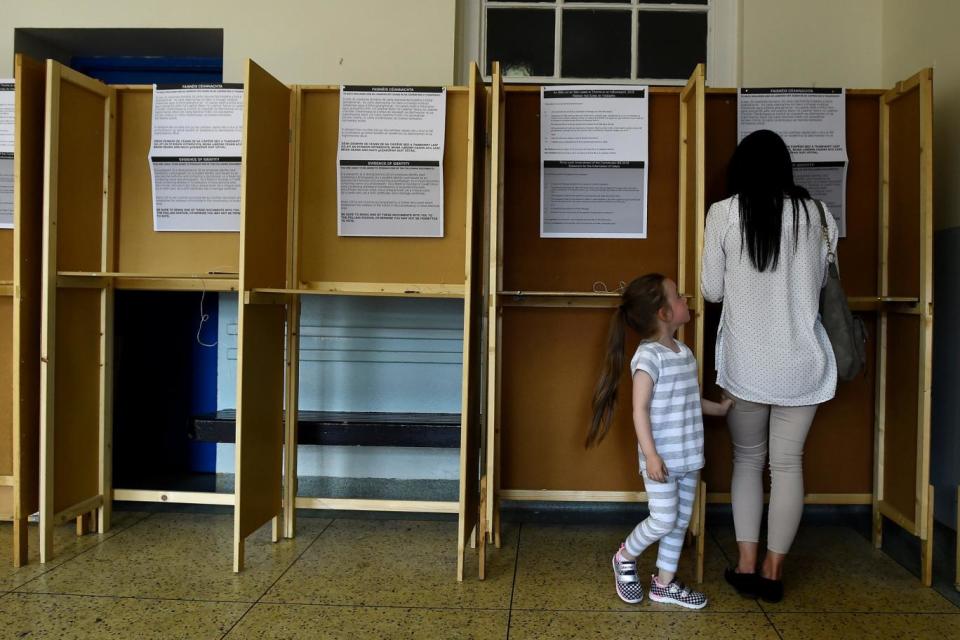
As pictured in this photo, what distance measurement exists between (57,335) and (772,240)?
260 centimetres

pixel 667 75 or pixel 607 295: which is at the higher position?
pixel 667 75

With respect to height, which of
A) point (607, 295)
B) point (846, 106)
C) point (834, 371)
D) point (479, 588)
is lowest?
point (479, 588)

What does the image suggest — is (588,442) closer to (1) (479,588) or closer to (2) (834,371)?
(1) (479,588)

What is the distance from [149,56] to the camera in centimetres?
404

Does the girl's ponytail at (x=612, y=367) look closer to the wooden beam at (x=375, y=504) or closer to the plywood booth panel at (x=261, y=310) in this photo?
the wooden beam at (x=375, y=504)

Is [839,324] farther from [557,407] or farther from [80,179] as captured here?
[80,179]

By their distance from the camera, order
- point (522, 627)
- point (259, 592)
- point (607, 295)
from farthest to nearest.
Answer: point (607, 295)
point (259, 592)
point (522, 627)

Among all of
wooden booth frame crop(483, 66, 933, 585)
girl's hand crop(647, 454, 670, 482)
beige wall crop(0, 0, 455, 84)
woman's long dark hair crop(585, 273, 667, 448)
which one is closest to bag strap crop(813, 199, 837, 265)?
wooden booth frame crop(483, 66, 933, 585)

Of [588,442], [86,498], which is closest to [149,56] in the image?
[86,498]

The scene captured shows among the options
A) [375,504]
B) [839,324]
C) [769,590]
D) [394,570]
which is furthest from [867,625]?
[375,504]

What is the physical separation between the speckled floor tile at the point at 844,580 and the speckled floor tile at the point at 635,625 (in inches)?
7.1

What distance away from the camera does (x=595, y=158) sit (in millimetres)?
3109

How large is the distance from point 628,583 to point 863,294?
1555mm

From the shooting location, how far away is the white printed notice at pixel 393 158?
312 centimetres
